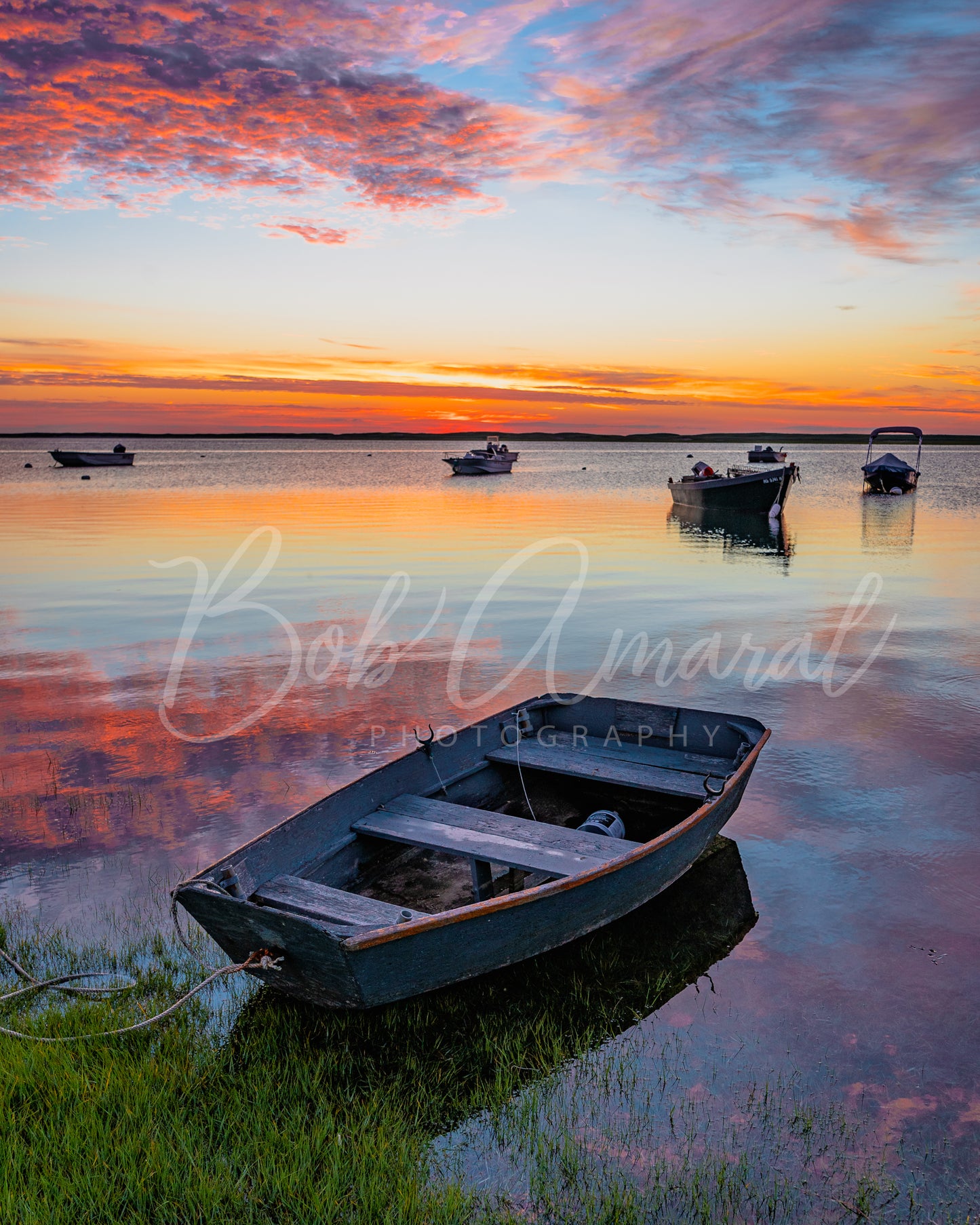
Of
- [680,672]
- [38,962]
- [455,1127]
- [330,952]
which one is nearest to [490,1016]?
[455,1127]

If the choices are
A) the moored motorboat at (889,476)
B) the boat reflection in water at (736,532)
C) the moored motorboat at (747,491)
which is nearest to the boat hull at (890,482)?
the moored motorboat at (889,476)

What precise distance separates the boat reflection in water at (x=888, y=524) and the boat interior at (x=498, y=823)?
2520 centimetres

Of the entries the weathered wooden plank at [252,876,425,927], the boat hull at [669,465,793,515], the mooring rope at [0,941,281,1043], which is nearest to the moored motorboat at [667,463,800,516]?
the boat hull at [669,465,793,515]

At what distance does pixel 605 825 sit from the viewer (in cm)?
765

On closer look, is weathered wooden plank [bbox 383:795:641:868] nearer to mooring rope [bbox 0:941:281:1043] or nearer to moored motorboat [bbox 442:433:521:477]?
mooring rope [bbox 0:941:281:1043]

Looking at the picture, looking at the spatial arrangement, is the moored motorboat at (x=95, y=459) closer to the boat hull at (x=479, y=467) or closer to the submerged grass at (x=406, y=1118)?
the boat hull at (x=479, y=467)

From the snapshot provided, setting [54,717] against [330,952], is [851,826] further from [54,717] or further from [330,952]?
[54,717]

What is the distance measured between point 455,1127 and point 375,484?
69071 millimetres

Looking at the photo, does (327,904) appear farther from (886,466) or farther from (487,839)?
(886,466)

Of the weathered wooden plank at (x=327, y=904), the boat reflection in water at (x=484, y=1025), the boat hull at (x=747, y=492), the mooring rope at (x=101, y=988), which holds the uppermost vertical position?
the boat hull at (x=747, y=492)

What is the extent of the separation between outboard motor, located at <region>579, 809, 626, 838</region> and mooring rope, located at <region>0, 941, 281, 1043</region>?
9.71ft

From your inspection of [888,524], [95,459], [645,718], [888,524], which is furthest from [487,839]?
[95,459]

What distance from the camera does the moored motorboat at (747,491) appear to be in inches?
1596

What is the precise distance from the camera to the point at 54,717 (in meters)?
11.5
